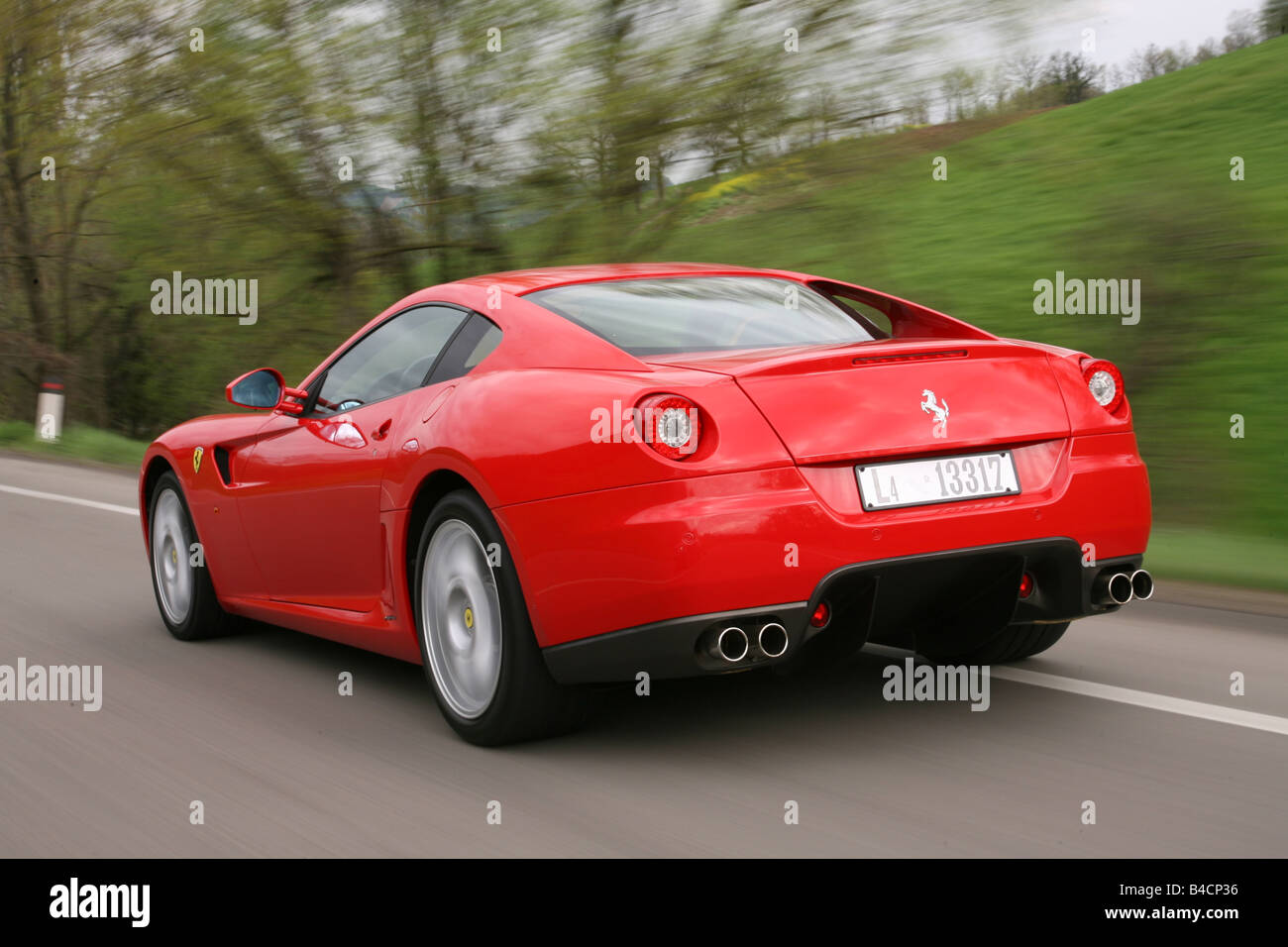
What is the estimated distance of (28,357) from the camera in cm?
2152

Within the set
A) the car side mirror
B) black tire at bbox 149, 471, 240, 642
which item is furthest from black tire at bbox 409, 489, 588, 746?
black tire at bbox 149, 471, 240, 642

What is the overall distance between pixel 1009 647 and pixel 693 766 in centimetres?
154

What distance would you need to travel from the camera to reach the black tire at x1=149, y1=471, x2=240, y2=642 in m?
6.40

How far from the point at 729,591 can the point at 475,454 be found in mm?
915

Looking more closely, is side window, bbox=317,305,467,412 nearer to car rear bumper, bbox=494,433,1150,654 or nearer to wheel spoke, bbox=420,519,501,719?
wheel spoke, bbox=420,519,501,719

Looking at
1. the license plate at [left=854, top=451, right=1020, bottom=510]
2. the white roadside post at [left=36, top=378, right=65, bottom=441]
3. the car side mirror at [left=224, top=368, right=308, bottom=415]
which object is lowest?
the license plate at [left=854, top=451, right=1020, bottom=510]

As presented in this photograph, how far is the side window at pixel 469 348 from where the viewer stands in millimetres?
4707

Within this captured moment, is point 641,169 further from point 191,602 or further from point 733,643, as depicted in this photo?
point 733,643

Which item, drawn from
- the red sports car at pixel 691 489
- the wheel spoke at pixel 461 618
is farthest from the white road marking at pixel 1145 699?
the wheel spoke at pixel 461 618

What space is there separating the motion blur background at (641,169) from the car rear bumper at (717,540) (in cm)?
379

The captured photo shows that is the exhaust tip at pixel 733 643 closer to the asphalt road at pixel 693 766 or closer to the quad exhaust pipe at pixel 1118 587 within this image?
the asphalt road at pixel 693 766

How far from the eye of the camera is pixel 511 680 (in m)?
4.26

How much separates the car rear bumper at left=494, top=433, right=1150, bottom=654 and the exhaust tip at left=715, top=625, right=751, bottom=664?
0.18 feet

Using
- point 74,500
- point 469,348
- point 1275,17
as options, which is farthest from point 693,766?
point 1275,17
